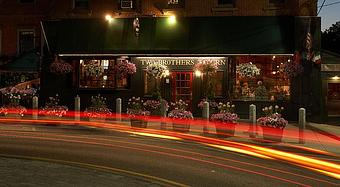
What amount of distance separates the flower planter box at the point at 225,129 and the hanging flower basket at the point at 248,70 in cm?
537

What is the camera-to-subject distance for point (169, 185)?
9148mm

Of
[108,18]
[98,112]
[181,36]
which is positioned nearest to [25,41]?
[108,18]

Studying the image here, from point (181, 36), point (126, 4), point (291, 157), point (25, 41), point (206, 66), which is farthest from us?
point (25, 41)

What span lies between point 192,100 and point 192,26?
3628mm

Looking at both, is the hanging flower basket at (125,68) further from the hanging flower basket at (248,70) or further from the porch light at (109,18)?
the hanging flower basket at (248,70)

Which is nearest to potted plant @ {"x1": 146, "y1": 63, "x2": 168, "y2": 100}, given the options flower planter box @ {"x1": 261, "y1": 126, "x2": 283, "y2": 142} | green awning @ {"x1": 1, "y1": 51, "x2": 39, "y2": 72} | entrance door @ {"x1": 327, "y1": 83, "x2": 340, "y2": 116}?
green awning @ {"x1": 1, "y1": 51, "x2": 39, "y2": 72}

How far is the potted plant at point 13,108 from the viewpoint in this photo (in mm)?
22984

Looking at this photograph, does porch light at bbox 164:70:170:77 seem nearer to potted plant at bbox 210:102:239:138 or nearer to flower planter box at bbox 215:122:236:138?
potted plant at bbox 210:102:239:138

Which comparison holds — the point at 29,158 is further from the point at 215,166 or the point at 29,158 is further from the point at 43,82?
the point at 43,82

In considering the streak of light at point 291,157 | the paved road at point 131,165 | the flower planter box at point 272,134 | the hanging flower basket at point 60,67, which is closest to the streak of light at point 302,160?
the streak of light at point 291,157

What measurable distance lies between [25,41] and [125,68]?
8.71 metres

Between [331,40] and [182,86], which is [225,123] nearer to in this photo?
[182,86]

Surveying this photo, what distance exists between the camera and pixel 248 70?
23250 mm

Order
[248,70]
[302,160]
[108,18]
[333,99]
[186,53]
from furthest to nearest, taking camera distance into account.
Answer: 1. [108,18]
2. [333,99]
3. [186,53]
4. [248,70]
5. [302,160]
